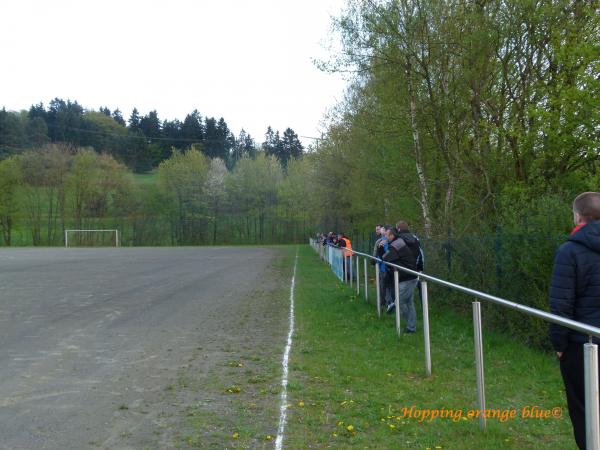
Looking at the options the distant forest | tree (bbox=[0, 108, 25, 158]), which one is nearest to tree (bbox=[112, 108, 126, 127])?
the distant forest

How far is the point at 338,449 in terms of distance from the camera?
181 inches

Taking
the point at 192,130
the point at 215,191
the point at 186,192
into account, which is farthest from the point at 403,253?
the point at 192,130

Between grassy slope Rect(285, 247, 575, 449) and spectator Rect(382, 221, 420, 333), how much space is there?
36 centimetres

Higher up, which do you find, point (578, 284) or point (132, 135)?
point (132, 135)

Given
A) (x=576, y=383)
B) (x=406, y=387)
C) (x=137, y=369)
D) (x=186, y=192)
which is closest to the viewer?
(x=576, y=383)

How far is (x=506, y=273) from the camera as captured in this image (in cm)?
923

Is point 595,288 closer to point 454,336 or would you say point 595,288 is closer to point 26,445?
point 26,445

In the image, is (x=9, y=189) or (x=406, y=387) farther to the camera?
(x=9, y=189)

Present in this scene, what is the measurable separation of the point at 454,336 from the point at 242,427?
5.17 m

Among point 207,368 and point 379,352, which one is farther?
point 379,352

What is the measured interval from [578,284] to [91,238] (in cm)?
8223

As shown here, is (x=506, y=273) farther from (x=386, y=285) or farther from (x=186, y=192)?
(x=186, y=192)

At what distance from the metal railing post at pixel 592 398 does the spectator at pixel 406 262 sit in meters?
6.17

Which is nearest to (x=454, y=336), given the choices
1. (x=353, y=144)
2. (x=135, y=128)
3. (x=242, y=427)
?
(x=242, y=427)
